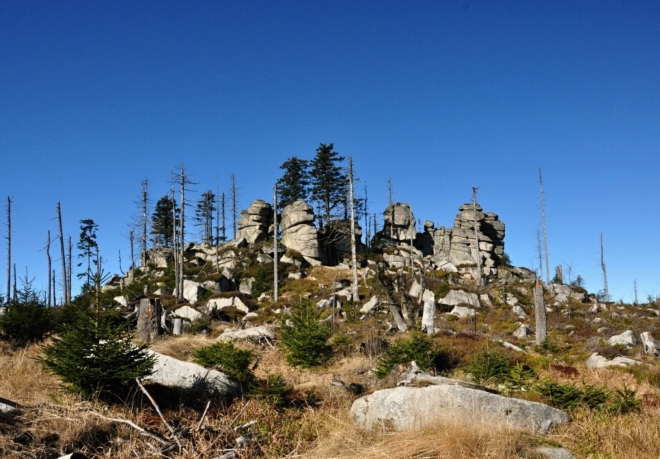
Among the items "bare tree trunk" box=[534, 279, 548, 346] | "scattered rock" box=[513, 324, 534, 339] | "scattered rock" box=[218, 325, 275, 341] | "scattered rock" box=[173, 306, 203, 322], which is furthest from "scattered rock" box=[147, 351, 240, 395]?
"scattered rock" box=[173, 306, 203, 322]

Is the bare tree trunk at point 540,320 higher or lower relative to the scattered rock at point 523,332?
higher

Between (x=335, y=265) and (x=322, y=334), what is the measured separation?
37.6 metres

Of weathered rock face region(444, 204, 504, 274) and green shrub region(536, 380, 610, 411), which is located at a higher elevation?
weathered rock face region(444, 204, 504, 274)

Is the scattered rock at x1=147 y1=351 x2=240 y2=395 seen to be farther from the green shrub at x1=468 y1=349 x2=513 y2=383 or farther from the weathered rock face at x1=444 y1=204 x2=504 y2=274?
the weathered rock face at x1=444 y1=204 x2=504 y2=274

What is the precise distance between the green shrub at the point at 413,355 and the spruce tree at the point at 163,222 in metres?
50.5

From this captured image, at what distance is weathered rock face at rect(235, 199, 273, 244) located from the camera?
173 ft

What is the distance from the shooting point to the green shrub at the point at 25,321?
1347 cm

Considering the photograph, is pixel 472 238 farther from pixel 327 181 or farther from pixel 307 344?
pixel 307 344

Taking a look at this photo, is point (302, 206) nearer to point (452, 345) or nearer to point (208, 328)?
point (208, 328)

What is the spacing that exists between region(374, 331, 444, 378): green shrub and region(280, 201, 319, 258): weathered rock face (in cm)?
3597

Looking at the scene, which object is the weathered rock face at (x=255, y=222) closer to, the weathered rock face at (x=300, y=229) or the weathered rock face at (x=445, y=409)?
the weathered rock face at (x=300, y=229)

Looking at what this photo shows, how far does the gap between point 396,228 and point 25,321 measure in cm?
4769

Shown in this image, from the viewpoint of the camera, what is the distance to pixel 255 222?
175ft

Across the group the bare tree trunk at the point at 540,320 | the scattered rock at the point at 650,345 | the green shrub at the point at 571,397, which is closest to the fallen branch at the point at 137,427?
the green shrub at the point at 571,397
